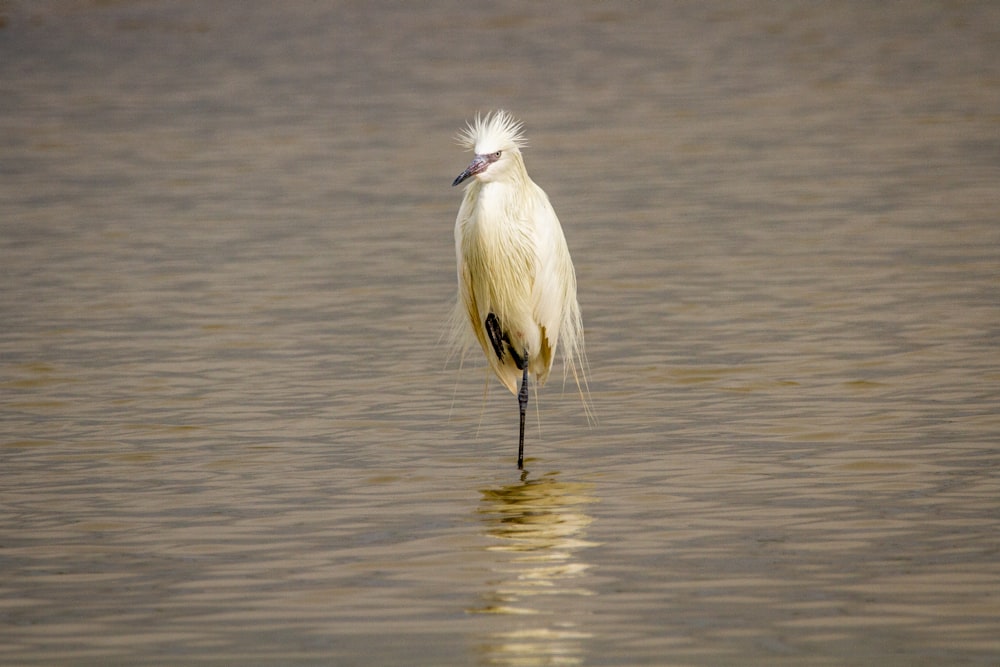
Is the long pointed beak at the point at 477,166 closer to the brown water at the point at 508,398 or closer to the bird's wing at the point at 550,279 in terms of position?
the bird's wing at the point at 550,279

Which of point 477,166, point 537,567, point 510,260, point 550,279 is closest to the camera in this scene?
point 537,567

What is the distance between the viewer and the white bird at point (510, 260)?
8.08 meters

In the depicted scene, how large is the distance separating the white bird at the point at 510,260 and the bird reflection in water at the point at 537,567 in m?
0.61

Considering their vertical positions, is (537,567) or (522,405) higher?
(522,405)

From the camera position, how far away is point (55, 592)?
256 inches

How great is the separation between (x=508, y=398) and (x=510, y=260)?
6.04 feet

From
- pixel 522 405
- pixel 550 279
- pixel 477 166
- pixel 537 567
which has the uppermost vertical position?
pixel 477 166

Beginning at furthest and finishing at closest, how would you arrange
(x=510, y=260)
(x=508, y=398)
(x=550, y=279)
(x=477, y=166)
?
(x=508, y=398), (x=550, y=279), (x=510, y=260), (x=477, y=166)

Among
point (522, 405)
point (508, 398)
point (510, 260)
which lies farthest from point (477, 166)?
point (508, 398)

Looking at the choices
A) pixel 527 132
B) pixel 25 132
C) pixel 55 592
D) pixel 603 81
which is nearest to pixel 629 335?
pixel 55 592

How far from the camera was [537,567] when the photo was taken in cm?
657

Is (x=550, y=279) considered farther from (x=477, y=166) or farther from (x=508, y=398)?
(x=508, y=398)

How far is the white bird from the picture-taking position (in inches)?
318

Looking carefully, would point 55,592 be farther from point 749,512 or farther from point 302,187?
point 302,187
